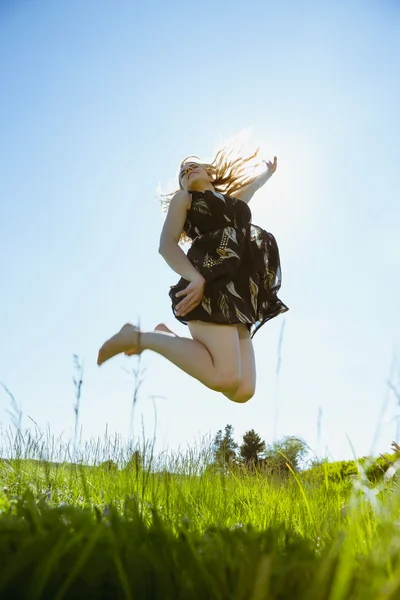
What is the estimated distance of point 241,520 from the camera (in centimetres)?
291

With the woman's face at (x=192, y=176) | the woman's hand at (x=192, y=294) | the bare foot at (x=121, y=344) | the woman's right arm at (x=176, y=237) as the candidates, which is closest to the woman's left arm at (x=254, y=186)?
the woman's face at (x=192, y=176)

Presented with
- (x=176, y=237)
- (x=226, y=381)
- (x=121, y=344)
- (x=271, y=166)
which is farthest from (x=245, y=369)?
(x=271, y=166)

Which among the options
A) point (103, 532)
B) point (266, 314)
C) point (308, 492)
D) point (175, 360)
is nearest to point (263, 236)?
point (266, 314)

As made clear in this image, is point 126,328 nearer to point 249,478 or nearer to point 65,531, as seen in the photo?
point 249,478

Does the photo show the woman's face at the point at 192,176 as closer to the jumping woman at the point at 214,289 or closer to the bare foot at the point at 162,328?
the jumping woman at the point at 214,289

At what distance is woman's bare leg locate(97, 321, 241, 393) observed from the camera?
347 cm

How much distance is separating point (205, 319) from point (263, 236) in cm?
91

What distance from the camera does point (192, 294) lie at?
3.51 metres

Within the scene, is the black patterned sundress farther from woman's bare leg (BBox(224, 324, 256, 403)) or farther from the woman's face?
the woman's face

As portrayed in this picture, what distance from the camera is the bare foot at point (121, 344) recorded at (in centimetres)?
371

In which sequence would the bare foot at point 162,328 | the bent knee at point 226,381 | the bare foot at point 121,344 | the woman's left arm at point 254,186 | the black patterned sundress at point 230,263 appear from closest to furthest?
the bent knee at point 226,381 → the black patterned sundress at point 230,263 → the bare foot at point 121,344 → the bare foot at point 162,328 → the woman's left arm at point 254,186

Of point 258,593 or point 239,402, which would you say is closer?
point 258,593

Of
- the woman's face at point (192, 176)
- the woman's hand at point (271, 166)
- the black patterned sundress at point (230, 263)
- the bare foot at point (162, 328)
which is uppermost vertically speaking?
the woman's hand at point (271, 166)

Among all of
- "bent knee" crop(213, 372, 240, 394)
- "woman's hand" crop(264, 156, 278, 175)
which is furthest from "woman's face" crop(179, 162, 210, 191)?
"bent knee" crop(213, 372, 240, 394)
